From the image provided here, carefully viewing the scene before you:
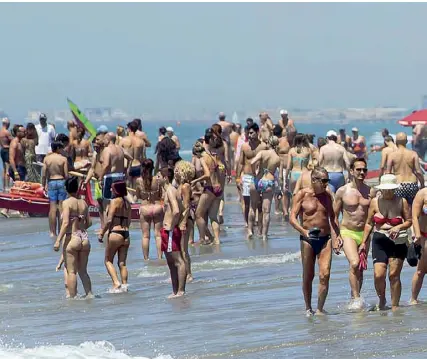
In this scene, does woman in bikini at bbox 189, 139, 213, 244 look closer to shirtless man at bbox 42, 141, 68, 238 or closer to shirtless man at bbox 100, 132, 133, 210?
shirtless man at bbox 100, 132, 133, 210

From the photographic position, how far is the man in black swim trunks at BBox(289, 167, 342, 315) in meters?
11.8

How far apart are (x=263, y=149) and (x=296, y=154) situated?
98 centimetres

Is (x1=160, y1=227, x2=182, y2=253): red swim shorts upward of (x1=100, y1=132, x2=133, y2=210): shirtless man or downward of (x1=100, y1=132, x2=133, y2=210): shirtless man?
downward

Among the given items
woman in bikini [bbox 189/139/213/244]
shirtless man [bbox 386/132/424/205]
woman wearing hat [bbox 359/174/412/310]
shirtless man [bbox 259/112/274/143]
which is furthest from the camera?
shirtless man [bbox 259/112/274/143]

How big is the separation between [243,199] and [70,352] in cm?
898

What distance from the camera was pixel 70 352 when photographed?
1082cm

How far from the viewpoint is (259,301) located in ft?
43.3

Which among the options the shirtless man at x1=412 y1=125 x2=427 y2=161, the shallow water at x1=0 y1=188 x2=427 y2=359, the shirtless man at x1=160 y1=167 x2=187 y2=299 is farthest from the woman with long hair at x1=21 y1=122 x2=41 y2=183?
the shirtless man at x1=412 y1=125 x2=427 y2=161

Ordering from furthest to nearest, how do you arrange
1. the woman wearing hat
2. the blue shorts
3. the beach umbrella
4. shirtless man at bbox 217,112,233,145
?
the beach umbrella < shirtless man at bbox 217,112,233,145 < the blue shorts < the woman wearing hat

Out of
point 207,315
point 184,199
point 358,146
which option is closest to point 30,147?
point 184,199

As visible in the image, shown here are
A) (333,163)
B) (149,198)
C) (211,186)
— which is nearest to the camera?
(149,198)

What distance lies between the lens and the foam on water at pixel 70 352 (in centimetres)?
1068

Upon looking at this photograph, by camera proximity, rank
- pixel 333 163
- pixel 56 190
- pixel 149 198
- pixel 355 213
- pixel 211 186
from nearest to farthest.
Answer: pixel 355 213
pixel 149 198
pixel 211 186
pixel 333 163
pixel 56 190

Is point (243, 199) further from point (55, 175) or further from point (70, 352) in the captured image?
point (70, 352)
